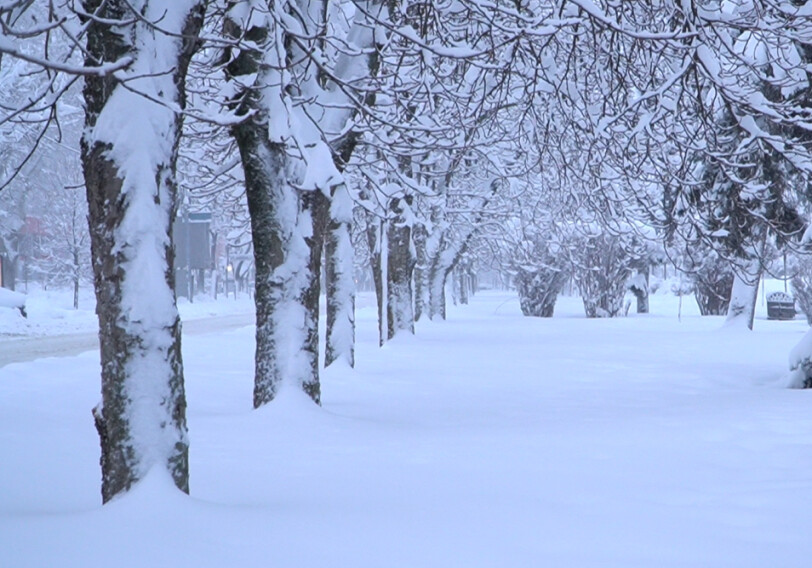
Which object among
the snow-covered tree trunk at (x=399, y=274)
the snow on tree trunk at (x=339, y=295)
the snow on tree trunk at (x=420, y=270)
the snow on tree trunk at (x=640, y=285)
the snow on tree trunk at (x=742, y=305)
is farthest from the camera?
the snow on tree trunk at (x=640, y=285)

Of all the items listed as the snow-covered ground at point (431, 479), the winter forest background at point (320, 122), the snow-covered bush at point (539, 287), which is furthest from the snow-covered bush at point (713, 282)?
the snow-covered ground at point (431, 479)

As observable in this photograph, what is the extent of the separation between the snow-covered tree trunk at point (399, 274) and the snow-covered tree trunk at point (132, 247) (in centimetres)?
1264

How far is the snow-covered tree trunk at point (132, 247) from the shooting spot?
3750 mm

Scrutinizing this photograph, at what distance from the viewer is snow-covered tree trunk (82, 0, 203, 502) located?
375 cm

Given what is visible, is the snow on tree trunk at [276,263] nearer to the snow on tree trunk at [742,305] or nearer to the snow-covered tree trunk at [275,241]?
the snow-covered tree trunk at [275,241]

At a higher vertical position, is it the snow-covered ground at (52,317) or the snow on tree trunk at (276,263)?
the snow on tree trunk at (276,263)

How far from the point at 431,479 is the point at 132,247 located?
2.34m

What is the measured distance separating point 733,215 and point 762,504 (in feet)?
26.1

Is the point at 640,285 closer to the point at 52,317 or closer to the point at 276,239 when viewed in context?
the point at 52,317

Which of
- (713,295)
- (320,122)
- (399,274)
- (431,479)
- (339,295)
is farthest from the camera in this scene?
(713,295)

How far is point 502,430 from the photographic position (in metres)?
7.07

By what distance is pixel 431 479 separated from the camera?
4980 mm

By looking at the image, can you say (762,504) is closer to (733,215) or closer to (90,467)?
(90,467)

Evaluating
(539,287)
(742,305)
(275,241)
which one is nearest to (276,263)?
(275,241)
